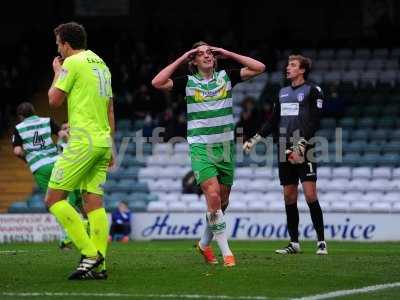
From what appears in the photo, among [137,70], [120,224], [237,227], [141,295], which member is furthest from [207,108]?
[137,70]

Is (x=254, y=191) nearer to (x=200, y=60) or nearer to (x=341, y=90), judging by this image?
(x=341, y=90)

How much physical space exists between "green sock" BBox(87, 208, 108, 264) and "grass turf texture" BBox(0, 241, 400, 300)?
0.33m

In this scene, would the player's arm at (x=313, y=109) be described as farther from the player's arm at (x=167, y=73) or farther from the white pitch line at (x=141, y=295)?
the white pitch line at (x=141, y=295)

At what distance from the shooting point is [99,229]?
10227 mm

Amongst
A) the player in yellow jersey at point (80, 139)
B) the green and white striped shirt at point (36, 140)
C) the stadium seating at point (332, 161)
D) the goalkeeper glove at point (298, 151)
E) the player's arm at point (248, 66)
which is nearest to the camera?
the player in yellow jersey at point (80, 139)

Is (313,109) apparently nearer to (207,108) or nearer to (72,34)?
(207,108)

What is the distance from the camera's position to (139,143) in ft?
86.8

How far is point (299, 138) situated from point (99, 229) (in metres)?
4.04

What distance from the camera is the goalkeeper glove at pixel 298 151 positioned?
530 inches

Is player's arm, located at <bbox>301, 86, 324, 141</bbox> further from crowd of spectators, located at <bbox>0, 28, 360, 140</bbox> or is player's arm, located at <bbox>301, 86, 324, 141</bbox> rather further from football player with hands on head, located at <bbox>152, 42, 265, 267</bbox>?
crowd of spectators, located at <bbox>0, 28, 360, 140</bbox>

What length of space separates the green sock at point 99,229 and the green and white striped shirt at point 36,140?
535 centimetres

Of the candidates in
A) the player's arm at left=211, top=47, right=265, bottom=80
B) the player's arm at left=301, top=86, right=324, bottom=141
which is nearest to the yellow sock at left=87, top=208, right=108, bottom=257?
the player's arm at left=211, top=47, right=265, bottom=80

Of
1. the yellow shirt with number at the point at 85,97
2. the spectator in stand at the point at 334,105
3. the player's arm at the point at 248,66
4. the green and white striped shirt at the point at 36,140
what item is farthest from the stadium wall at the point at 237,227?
the yellow shirt with number at the point at 85,97

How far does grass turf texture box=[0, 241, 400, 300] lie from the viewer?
9.18m
